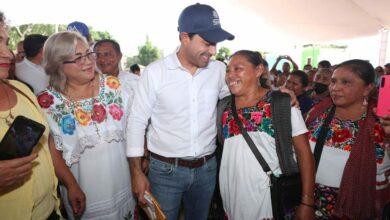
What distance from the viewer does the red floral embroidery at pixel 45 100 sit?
2.25 meters

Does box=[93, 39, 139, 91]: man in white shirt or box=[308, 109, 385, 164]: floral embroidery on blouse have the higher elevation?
box=[93, 39, 139, 91]: man in white shirt

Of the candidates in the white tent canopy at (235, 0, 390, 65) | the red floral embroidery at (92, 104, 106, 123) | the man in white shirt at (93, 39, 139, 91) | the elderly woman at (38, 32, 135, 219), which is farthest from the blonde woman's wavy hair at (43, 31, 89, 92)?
the white tent canopy at (235, 0, 390, 65)

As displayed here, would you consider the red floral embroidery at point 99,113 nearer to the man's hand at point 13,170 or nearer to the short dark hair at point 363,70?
the man's hand at point 13,170

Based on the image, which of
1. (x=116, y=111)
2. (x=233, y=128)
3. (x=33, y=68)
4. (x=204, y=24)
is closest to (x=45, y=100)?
(x=116, y=111)

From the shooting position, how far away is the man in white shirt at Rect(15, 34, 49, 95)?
3969 millimetres

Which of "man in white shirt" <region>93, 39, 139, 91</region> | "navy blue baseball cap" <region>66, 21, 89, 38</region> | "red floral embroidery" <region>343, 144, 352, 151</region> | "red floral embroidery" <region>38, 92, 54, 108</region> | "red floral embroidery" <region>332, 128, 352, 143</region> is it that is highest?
"navy blue baseball cap" <region>66, 21, 89, 38</region>

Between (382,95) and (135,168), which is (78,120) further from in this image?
(382,95)

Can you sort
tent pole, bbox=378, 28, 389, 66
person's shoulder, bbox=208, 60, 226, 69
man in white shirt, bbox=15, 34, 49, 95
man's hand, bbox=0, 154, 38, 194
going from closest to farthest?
man's hand, bbox=0, 154, 38, 194, person's shoulder, bbox=208, 60, 226, 69, man in white shirt, bbox=15, 34, 49, 95, tent pole, bbox=378, 28, 389, 66

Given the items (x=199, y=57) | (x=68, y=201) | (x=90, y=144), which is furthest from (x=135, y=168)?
(x=199, y=57)

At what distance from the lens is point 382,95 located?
1948 millimetres

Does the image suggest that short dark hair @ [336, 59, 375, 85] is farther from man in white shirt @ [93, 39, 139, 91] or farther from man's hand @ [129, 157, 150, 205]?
man in white shirt @ [93, 39, 139, 91]

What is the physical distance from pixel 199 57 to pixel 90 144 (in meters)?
1.08

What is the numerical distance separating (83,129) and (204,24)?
1239 mm

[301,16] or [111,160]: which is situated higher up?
[301,16]
